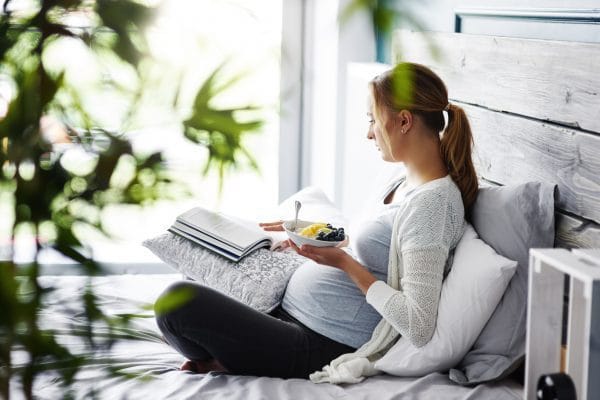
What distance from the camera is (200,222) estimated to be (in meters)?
2.71

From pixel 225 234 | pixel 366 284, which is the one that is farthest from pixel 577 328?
pixel 225 234

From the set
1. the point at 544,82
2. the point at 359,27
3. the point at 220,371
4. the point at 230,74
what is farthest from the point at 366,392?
the point at 359,27

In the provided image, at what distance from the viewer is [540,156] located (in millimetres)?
2195

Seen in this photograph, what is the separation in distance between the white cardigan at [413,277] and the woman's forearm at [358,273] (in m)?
0.03

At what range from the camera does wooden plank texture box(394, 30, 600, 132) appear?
6.48 ft

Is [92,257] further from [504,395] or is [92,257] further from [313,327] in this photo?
[313,327]

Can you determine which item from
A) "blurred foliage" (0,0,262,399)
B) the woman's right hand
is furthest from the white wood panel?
the woman's right hand

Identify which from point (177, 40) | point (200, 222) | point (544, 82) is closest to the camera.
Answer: point (177, 40)

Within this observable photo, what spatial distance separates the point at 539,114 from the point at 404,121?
33 centimetres

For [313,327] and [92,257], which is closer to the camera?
[92,257]

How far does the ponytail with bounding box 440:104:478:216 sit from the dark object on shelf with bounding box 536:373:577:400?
33.0 inches

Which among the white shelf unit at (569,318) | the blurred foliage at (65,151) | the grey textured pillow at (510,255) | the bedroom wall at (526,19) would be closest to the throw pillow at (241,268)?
the grey textured pillow at (510,255)

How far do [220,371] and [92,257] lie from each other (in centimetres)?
150

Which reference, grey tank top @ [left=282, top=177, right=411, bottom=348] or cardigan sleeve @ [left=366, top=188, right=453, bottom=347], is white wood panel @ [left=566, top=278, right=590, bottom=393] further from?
grey tank top @ [left=282, top=177, right=411, bottom=348]
